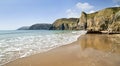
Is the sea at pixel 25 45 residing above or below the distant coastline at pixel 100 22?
below

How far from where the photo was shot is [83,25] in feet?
346

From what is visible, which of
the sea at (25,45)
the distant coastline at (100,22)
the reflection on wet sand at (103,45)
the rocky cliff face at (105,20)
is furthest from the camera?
the distant coastline at (100,22)

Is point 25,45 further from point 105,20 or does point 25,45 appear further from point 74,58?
point 105,20

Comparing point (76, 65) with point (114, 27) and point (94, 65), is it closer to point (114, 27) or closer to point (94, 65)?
point (94, 65)

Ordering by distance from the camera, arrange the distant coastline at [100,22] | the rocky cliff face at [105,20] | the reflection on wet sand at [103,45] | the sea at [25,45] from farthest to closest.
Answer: the distant coastline at [100,22]
the rocky cliff face at [105,20]
the reflection on wet sand at [103,45]
the sea at [25,45]

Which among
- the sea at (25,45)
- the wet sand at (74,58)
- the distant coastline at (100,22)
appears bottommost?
the wet sand at (74,58)

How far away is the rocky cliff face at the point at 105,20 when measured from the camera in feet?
122

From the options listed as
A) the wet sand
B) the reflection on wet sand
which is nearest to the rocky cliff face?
the reflection on wet sand

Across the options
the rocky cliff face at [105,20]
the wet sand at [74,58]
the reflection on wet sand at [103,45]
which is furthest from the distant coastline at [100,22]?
the wet sand at [74,58]

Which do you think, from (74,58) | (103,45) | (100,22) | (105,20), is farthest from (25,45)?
(100,22)

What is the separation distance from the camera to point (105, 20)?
61.2 meters

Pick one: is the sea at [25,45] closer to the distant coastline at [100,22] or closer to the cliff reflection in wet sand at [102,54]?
the cliff reflection in wet sand at [102,54]

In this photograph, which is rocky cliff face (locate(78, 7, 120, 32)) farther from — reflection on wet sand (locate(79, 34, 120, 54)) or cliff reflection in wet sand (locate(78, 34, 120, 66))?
cliff reflection in wet sand (locate(78, 34, 120, 66))

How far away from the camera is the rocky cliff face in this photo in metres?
37.2
